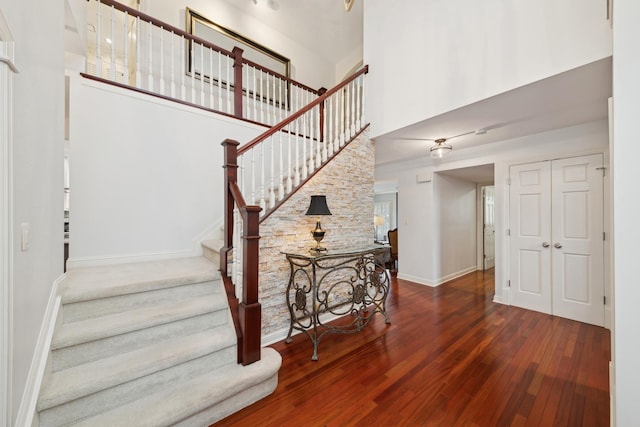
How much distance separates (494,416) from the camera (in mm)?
1665

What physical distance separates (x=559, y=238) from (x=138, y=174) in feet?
17.5

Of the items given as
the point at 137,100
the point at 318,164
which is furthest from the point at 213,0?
the point at 318,164

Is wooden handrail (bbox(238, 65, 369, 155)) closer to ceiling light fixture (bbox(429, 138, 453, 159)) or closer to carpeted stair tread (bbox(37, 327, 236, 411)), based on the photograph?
ceiling light fixture (bbox(429, 138, 453, 159))

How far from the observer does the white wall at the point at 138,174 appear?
2.59 m

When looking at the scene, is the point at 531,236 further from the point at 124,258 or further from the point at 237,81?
the point at 124,258

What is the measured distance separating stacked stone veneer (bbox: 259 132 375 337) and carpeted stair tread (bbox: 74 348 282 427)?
76 centimetres

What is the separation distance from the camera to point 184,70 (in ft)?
11.7

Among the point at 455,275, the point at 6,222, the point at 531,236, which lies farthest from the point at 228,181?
the point at 455,275

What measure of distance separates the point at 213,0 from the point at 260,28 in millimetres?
872

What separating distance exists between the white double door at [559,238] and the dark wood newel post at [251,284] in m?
3.75

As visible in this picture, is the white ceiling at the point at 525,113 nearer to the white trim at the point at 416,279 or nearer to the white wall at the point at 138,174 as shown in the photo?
the white trim at the point at 416,279

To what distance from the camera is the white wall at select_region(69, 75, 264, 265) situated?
2592 millimetres

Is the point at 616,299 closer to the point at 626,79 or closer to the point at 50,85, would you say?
the point at 626,79

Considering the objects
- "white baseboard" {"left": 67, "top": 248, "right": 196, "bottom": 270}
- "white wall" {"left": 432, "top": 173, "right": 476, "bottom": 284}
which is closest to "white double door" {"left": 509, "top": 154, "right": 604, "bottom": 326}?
"white wall" {"left": 432, "top": 173, "right": 476, "bottom": 284}
